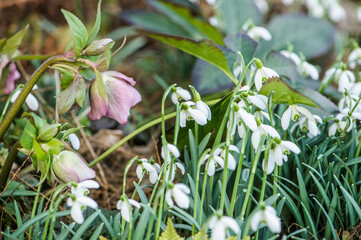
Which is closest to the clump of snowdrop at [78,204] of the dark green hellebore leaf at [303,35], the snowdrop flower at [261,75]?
the snowdrop flower at [261,75]

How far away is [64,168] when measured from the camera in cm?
75

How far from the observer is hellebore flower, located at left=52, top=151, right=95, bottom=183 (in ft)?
2.46

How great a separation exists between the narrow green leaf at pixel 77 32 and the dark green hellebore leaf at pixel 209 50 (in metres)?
0.30

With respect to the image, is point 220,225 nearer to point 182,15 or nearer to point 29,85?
point 29,85

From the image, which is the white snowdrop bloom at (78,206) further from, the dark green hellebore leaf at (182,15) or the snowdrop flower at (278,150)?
the dark green hellebore leaf at (182,15)

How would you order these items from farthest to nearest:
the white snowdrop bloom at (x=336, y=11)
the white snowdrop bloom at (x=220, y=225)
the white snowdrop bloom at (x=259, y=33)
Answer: the white snowdrop bloom at (x=336, y=11) < the white snowdrop bloom at (x=259, y=33) < the white snowdrop bloom at (x=220, y=225)

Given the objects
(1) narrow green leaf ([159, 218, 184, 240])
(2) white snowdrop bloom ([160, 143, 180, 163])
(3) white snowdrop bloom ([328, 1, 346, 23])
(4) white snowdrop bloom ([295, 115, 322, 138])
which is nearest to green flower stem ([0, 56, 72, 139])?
(2) white snowdrop bloom ([160, 143, 180, 163])

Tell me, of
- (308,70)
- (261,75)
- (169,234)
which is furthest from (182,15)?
(169,234)

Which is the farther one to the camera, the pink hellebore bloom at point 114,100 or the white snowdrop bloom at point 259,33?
the white snowdrop bloom at point 259,33

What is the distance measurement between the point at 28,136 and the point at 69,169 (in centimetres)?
10

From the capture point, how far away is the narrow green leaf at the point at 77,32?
29.6 inches

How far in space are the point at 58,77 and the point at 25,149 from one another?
0.50 feet

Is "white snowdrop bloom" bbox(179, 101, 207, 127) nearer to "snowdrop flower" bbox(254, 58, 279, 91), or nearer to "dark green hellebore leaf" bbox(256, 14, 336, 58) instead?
"snowdrop flower" bbox(254, 58, 279, 91)

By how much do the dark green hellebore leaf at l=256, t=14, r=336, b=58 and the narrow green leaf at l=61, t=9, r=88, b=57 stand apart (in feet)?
2.81
